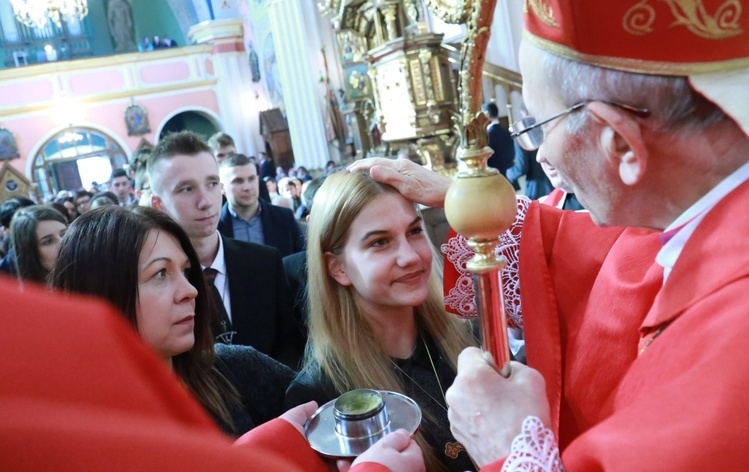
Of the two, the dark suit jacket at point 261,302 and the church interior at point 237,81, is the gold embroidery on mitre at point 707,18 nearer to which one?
the dark suit jacket at point 261,302

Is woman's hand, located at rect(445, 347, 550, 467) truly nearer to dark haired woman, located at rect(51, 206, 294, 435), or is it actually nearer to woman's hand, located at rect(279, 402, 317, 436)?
woman's hand, located at rect(279, 402, 317, 436)

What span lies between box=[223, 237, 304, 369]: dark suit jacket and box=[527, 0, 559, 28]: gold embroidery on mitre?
206 cm

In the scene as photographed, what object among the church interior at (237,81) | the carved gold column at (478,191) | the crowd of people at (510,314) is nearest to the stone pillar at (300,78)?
the church interior at (237,81)

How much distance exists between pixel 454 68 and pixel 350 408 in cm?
634

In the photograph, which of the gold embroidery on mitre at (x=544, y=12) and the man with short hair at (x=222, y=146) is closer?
the gold embroidery on mitre at (x=544, y=12)

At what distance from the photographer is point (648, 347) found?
1.05 m

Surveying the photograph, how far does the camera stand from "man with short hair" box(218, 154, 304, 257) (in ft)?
13.0

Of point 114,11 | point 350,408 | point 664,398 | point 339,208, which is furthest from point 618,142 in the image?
point 114,11

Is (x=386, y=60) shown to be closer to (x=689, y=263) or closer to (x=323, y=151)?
(x=689, y=263)

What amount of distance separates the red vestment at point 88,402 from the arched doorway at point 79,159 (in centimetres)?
2167

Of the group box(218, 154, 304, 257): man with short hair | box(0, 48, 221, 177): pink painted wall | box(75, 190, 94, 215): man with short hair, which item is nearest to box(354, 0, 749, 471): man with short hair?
box(218, 154, 304, 257): man with short hair

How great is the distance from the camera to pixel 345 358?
1.89 metres

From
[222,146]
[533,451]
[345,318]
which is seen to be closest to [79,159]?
[222,146]

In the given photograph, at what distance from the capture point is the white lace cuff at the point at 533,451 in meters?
0.99
